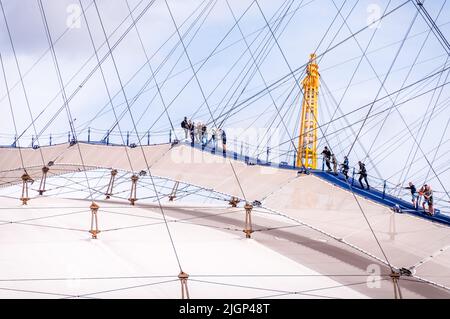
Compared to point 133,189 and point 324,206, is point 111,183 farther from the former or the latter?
point 324,206

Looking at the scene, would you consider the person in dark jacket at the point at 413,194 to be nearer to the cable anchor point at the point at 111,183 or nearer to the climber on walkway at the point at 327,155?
the climber on walkway at the point at 327,155

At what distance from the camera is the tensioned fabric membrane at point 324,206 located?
45.3ft

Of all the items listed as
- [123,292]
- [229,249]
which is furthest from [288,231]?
[123,292]

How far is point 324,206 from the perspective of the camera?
15.7m

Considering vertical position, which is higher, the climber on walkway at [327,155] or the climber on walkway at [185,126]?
the climber on walkway at [185,126]

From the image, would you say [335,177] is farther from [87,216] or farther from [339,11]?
[87,216]

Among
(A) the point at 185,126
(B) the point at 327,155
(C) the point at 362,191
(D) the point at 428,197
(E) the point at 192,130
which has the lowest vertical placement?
(D) the point at 428,197

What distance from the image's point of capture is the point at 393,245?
553 inches

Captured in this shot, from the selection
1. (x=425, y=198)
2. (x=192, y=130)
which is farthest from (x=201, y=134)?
(x=425, y=198)

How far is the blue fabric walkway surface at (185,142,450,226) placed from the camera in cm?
1618

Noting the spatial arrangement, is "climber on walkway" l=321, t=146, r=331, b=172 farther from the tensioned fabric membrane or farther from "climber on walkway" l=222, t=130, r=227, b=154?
"climber on walkway" l=222, t=130, r=227, b=154

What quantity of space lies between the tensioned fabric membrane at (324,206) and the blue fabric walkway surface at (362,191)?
0.53 meters

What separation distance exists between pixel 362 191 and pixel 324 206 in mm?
2309

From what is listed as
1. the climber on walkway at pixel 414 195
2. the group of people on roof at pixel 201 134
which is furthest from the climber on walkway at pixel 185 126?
the climber on walkway at pixel 414 195
